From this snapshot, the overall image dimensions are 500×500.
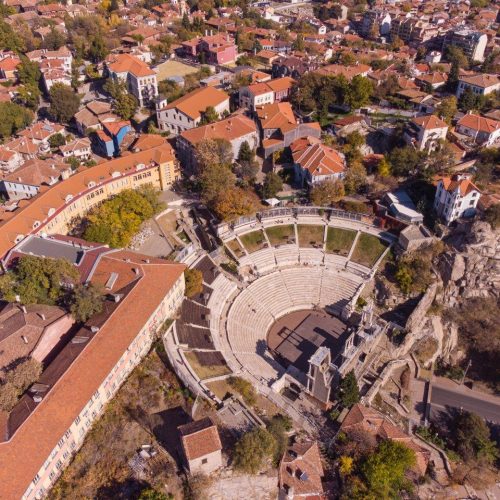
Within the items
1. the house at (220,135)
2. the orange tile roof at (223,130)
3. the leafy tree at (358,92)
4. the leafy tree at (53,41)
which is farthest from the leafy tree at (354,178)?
the leafy tree at (53,41)

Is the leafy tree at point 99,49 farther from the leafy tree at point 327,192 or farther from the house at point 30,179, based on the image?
the leafy tree at point 327,192

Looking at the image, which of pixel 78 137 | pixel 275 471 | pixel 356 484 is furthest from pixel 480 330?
pixel 78 137

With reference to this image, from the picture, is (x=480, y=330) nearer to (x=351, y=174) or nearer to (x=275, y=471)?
(x=351, y=174)

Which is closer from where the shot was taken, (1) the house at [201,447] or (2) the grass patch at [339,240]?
(1) the house at [201,447]

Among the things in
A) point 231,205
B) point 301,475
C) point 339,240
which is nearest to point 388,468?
point 301,475

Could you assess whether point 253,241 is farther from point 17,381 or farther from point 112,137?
point 17,381
